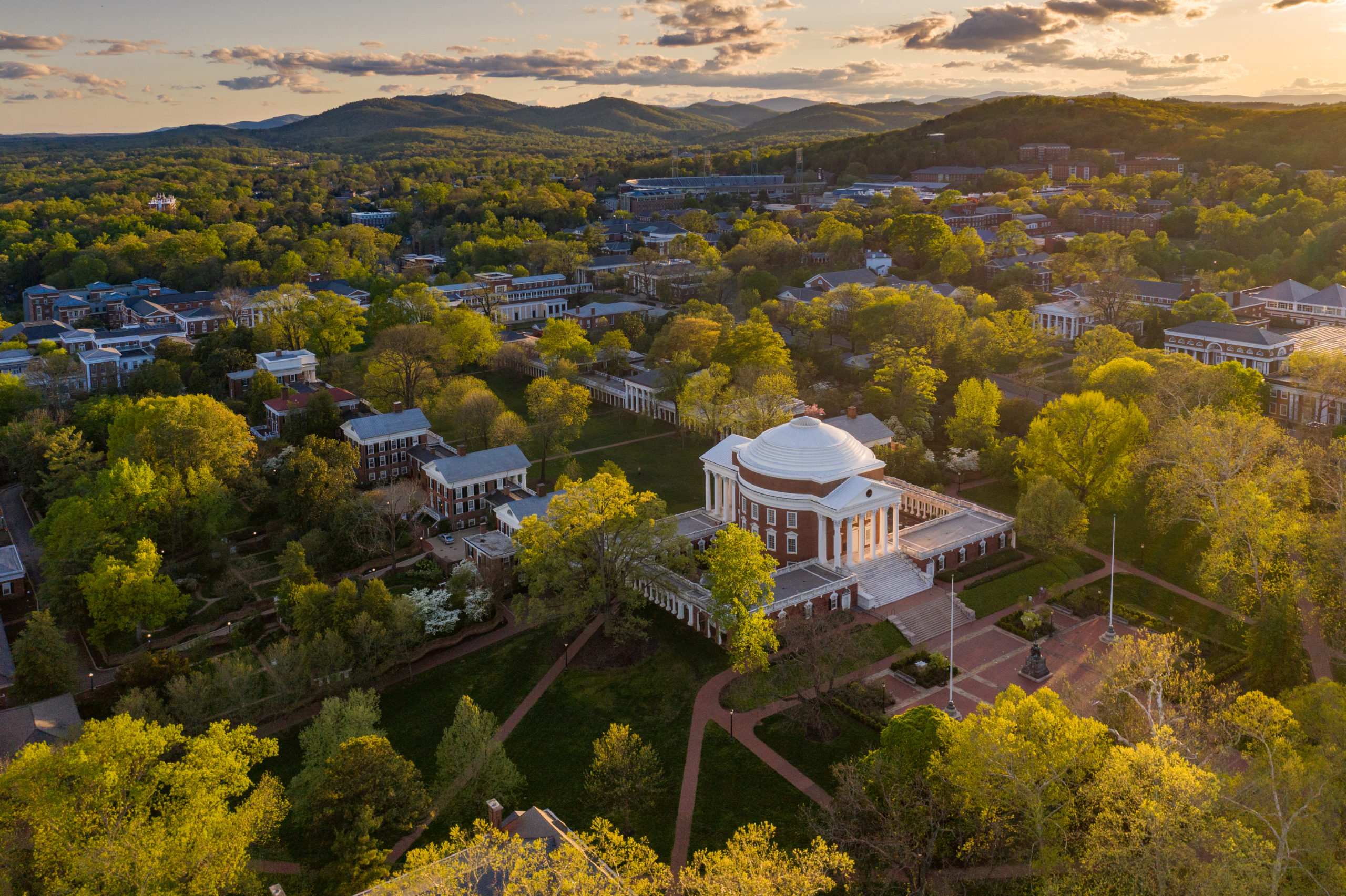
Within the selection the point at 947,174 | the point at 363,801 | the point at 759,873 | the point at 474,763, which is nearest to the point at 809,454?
the point at 474,763

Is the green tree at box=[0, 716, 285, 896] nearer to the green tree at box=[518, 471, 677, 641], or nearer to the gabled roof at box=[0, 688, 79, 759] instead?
the gabled roof at box=[0, 688, 79, 759]

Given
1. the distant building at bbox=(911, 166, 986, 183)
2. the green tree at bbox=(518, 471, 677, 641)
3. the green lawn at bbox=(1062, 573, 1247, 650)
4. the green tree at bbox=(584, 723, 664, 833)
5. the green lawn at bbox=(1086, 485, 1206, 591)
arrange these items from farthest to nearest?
the distant building at bbox=(911, 166, 986, 183) → the green lawn at bbox=(1086, 485, 1206, 591) → the green lawn at bbox=(1062, 573, 1247, 650) → the green tree at bbox=(518, 471, 677, 641) → the green tree at bbox=(584, 723, 664, 833)

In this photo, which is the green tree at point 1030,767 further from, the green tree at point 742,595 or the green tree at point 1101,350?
the green tree at point 1101,350

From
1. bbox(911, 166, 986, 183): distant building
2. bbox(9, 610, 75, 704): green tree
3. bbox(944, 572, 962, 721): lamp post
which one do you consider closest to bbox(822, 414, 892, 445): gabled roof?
bbox(944, 572, 962, 721): lamp post

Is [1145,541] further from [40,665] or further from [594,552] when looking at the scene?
[40,665]

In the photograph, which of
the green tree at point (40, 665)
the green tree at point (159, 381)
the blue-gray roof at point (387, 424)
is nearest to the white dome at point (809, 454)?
the blue-gray roof at point (387, 424)

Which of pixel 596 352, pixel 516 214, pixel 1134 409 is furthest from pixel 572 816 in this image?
pixel 516 214
